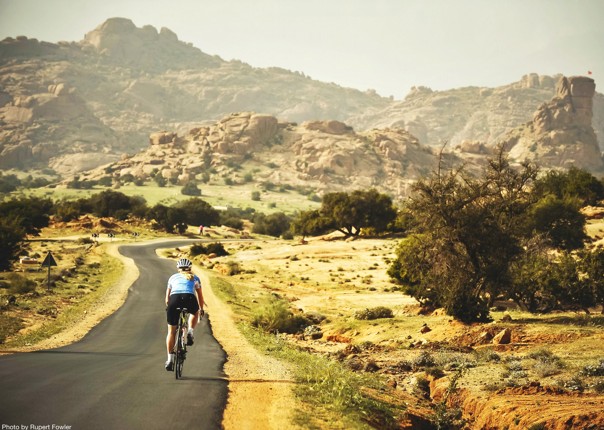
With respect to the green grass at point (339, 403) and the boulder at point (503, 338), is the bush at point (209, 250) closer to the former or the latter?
the boulder at point (503, 338)

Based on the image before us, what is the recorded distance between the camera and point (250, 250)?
77.4m

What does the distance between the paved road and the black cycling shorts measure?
4.50 ft

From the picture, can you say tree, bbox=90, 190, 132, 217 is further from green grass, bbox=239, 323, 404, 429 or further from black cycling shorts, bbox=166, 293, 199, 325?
black cycling shorts, bbox=166, 293, 199, 325

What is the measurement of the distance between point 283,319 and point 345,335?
367 centimetres

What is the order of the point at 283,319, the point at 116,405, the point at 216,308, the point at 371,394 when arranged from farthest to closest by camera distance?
the point at 216,308 → the point at 283,319 → the point at 371,394 → the point at 116,405

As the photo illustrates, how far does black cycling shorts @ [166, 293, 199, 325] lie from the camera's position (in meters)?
11.6

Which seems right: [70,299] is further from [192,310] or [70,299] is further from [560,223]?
[560,223]

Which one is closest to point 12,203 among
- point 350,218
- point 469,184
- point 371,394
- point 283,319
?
point 350,218

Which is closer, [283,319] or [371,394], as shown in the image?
[371,394]

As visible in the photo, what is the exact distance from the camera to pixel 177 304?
11.6 m

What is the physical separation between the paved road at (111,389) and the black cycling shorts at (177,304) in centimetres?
137

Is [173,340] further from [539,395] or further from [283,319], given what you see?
[283,319]

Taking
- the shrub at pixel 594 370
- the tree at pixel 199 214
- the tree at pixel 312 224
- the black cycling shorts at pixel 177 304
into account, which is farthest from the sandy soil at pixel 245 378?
the tree at pixel 199 214

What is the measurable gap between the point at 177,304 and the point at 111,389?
7.04ft
